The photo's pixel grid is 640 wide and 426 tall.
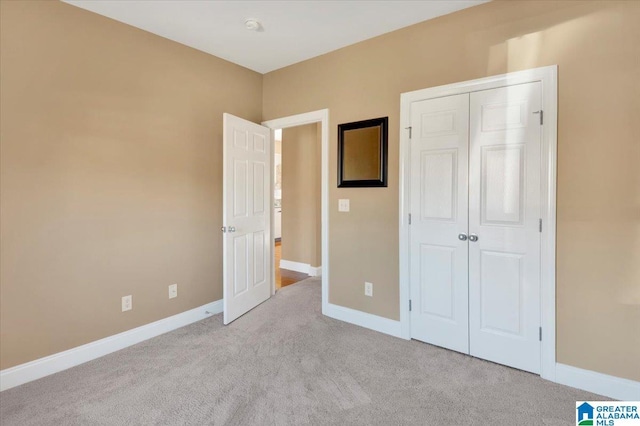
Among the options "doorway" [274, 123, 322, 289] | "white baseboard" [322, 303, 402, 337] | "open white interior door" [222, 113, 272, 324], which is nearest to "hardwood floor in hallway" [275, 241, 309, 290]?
"doorway" [274, 123, 322, 289]

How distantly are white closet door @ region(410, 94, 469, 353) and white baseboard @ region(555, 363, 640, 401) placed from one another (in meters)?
0.61

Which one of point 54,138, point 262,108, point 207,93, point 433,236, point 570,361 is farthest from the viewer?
point 262,108

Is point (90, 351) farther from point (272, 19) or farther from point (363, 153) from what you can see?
point (272, 19)

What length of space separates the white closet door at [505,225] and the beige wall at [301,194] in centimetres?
287

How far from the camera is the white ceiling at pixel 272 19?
2.37m

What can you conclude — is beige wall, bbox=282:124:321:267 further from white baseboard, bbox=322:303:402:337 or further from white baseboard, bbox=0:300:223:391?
white baseboard, bbox=0:300:223:391

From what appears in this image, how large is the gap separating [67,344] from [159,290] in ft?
2.42

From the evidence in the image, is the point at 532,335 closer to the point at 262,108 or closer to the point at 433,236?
the point at 433,236

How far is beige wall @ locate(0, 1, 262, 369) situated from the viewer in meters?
2.11

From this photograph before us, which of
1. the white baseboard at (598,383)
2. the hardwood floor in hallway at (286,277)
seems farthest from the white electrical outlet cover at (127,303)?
Result: the white baseboard at (598,383)

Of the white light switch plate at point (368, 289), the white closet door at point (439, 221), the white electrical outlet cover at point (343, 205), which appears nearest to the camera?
the white closet door at point (439, 221)

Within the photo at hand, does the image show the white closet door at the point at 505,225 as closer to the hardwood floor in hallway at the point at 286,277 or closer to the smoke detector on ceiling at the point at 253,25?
the smoke detector on ceiling at the point at 253,25

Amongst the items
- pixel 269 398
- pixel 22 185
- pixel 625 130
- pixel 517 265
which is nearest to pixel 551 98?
pixel 625 130

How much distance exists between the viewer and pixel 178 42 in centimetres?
297
